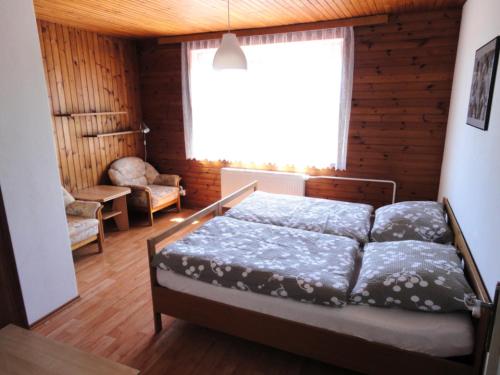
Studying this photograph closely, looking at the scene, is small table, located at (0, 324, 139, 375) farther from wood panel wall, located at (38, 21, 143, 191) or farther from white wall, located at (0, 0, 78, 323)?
wood panel wall, located at (38, 21, 143, 191)

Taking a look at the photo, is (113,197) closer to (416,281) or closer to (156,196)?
(156,196)

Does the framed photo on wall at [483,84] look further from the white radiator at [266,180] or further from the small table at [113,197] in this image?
the small table at [113,197]

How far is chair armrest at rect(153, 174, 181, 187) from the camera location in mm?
4746

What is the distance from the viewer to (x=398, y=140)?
3.72 m

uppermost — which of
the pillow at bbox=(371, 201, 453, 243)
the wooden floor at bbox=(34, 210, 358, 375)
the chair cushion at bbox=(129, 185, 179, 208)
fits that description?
the pillow at bbox=(371, 201, 453, 243)

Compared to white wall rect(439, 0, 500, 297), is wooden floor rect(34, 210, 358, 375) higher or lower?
Result: lower

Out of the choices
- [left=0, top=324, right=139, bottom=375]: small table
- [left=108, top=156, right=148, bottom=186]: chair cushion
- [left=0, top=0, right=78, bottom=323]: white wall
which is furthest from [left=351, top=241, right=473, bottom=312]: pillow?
A: [left=108, top=156, right=148, bottom=186]: chair cushion

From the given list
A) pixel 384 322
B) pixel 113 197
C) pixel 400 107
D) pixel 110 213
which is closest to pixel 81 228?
pixel 113 197

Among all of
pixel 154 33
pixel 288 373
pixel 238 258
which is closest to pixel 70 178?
pixel 154 33

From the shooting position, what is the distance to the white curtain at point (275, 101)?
3799 mm

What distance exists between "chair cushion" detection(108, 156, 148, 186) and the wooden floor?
1.53 m

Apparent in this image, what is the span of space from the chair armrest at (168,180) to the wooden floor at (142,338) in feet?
5.92

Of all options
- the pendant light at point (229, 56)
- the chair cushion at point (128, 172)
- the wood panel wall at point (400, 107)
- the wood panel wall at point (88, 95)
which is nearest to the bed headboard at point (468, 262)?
the wood panel wall at point (400, 107)

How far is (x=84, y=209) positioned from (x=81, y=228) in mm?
300
